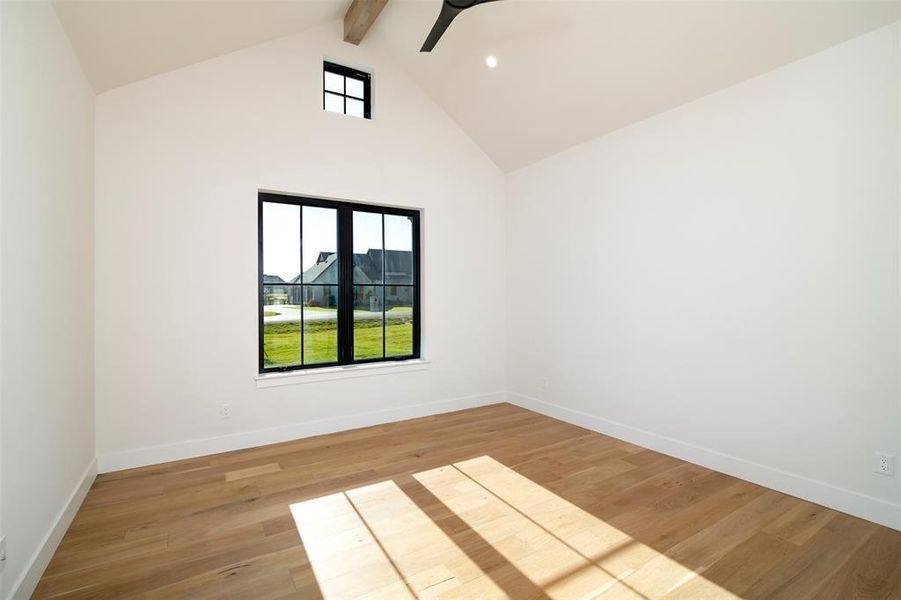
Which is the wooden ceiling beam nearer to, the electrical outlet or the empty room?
the empty room

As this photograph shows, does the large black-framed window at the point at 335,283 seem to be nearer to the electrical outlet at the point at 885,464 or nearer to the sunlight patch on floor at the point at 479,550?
the sunlight patch on floor at the point at 479,550

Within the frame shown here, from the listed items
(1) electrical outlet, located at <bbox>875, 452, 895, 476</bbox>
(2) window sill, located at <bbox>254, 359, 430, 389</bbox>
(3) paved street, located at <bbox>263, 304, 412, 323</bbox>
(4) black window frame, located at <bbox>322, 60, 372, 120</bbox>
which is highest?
(4) black window frame, located at <bbox>322, 60, 372, 120</bbox>

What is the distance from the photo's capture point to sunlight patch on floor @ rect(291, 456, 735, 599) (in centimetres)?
184

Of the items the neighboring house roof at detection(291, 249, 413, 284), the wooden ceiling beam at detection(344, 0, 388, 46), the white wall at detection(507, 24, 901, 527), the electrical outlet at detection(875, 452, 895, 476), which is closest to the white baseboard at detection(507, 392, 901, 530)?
the white wall at detection(507, 24, 901, 527)

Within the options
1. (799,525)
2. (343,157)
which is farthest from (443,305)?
(799,525)

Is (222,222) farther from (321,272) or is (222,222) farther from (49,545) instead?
(49,545)

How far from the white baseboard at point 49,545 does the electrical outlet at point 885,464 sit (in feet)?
13.5

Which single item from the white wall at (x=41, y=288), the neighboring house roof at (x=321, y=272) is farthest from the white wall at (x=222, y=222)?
the neighboring house roof at (x=321, y=272)

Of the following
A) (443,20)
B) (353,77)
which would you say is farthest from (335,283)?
(443,20)

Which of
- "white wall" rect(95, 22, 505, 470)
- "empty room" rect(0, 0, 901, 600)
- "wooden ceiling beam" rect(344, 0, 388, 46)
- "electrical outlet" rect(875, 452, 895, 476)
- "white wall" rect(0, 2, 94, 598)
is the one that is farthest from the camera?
"wooden ceiling beam" rect(344, 0, 388, 46)

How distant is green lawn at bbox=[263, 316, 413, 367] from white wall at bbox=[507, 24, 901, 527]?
5.56 ft

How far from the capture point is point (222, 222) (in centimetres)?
346

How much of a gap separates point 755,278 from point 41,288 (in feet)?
13.3

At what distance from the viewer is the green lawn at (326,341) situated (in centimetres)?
381
